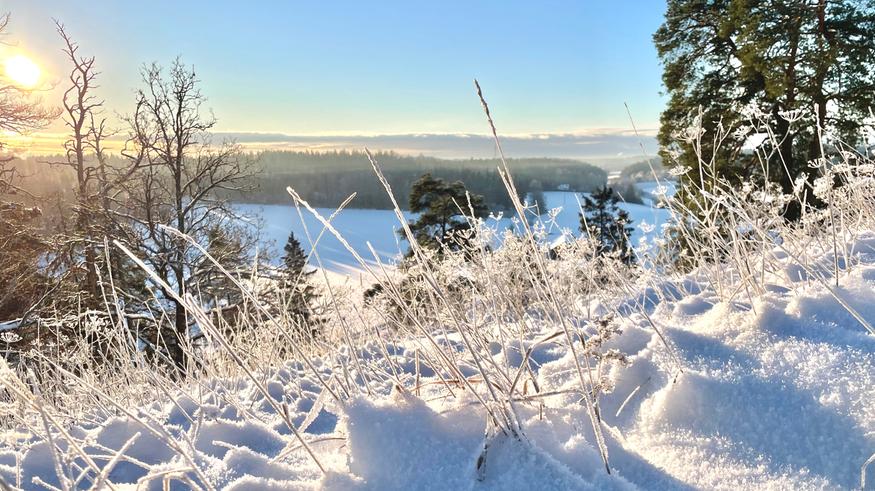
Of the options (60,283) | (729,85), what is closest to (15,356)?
(60,283)

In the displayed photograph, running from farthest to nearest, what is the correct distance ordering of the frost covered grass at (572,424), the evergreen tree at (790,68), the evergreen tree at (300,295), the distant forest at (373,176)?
the distant forest at (373,176) → the evergreen tree at (790,68) → the evergreen tree at (300,295) → the frost covered grass at (572,424)

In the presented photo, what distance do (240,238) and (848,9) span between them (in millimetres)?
16841

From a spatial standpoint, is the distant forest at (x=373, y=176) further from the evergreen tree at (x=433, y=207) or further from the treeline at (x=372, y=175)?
the evergreen tree at (x=433, y=207)

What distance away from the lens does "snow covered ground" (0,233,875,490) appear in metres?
0.94

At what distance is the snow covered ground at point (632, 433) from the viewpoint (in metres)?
0.94

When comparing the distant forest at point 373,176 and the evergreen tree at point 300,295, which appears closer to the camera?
the evergreen tree at point 300,295

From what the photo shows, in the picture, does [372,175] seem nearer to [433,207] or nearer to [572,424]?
[433,207]

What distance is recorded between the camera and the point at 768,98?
12.4 meters

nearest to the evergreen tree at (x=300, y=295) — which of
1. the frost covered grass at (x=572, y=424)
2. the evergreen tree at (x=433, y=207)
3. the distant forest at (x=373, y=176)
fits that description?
the frost covered grass at (x=572, y=424)

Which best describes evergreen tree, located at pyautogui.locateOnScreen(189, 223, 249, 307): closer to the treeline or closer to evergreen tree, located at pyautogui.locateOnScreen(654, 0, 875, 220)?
evergreen tree, located at pyautogui.locateOnScreen(654, 0, 875, 220)

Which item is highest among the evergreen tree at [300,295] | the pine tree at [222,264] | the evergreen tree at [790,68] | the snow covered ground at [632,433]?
the evergreen tree at [790,68]

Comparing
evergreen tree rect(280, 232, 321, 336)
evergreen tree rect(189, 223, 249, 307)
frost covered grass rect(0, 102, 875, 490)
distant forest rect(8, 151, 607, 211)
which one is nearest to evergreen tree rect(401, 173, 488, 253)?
evergreen tree rect(280, 232, 321, 336)

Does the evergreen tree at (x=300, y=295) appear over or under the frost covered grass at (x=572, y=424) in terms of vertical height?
under

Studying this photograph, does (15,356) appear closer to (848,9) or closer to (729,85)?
(729,85)
